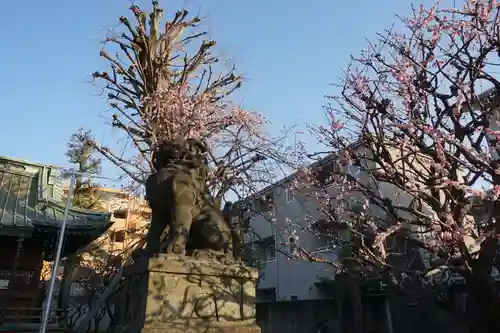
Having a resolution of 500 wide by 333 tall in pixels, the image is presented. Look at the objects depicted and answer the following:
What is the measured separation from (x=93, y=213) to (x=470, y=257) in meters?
9.87

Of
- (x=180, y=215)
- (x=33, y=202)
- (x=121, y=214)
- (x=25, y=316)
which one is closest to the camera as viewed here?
(x=180, y=215)

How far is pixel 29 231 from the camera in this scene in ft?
34.6

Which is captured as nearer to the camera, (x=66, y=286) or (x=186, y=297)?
(x=186, y=297)

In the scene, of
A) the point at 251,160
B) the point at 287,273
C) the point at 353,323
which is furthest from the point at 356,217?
Answer: the point at 287,273

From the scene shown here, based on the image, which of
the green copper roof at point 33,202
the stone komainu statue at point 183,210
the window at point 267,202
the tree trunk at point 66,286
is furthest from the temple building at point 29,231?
the stone komainu statue at point 183,210

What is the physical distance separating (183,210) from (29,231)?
780cm

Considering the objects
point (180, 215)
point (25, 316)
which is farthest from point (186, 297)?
point (25, 316)

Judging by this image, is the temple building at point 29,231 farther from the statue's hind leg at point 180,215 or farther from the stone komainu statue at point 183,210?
the statue's hind leg at point 180,215

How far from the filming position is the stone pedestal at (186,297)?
4.18 m

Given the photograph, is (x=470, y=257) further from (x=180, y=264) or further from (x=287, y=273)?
(x=287, y=273)

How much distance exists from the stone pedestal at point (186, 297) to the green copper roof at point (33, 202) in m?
7.08

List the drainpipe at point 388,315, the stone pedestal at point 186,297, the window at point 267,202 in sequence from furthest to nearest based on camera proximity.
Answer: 1. the drainpipe at point 388,315
2. the window at point 267,202
3. the stone pedestal at point 186,297

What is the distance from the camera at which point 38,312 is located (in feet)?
34.8

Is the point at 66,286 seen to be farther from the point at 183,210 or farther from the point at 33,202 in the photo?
the point at 183,210
